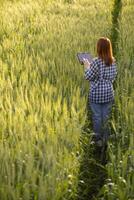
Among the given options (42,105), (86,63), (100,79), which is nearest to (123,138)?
(42,105)

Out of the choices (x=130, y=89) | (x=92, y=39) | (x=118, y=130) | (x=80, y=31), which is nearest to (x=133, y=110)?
(x=118, y=130)

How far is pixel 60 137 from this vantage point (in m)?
3.39

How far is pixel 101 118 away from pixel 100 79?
321mm

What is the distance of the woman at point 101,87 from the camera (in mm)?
4121

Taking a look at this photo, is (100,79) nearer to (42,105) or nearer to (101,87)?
(101,87)

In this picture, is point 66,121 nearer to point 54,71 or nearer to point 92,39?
point 54,71

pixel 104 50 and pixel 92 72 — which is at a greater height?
pixel 104 50

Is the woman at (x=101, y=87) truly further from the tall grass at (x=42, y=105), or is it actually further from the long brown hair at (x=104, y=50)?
the tall grass at (x=42, y=105)

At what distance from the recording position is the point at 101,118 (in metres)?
4.20

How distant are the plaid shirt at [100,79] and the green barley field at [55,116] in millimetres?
117

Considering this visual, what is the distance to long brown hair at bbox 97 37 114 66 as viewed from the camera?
4.06 meters

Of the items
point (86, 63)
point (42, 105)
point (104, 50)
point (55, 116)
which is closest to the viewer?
point (55, 116)

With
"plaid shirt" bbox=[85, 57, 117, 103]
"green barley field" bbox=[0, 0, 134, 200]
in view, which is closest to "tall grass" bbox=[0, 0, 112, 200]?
"green barley field" bbox=[0, 0, 134, 200]

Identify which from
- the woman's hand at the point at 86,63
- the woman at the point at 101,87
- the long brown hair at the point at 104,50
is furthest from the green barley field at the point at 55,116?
the long brown hair at the point at 104,50
